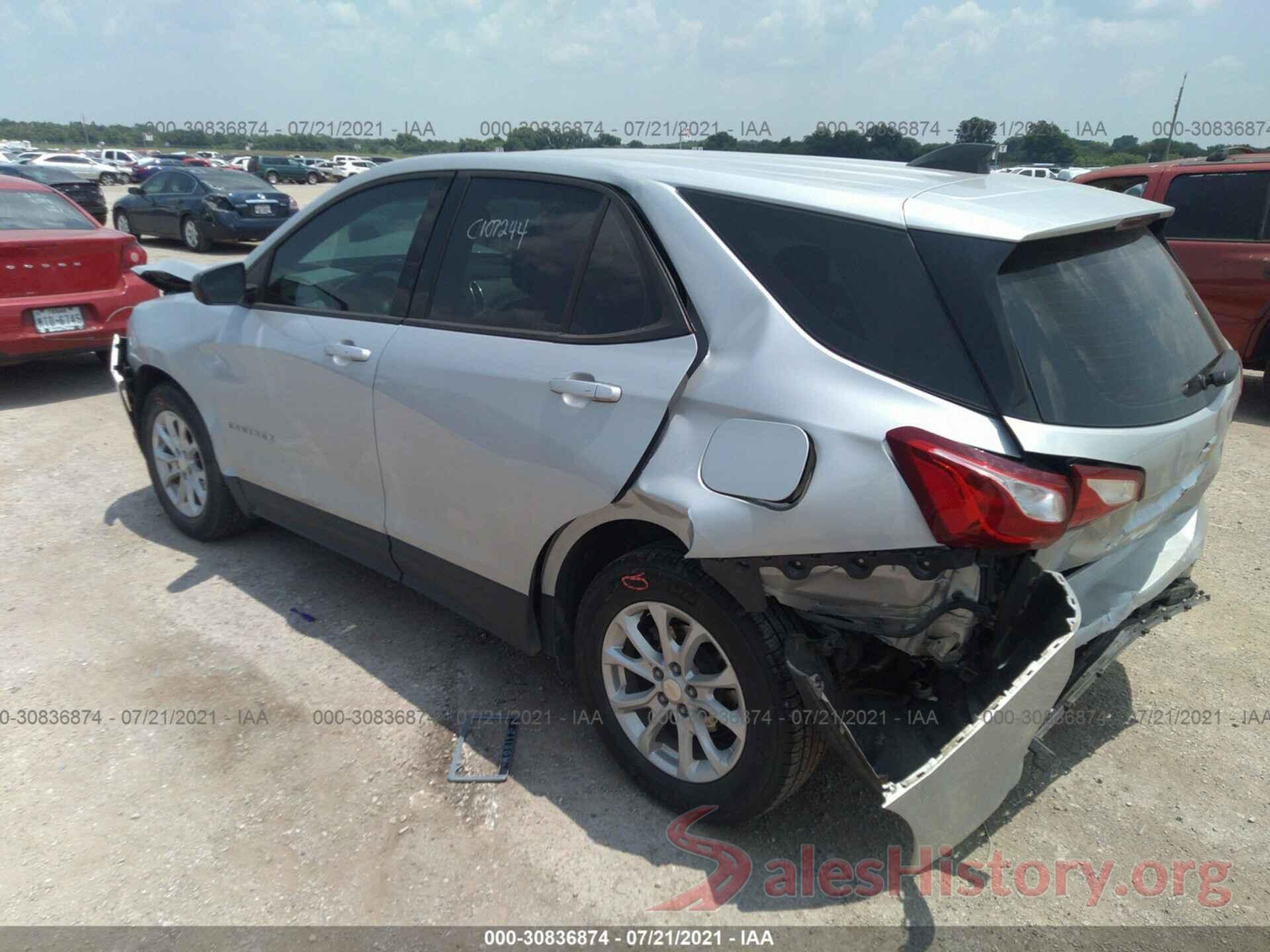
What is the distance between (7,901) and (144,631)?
4.88 feet

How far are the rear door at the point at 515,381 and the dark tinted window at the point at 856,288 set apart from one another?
0.28 meters

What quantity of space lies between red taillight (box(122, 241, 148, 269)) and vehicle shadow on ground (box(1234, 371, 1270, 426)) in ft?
27.7

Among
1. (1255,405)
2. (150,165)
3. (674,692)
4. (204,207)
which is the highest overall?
(674,692)

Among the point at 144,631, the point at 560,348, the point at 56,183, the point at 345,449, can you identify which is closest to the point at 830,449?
the point at 560,348

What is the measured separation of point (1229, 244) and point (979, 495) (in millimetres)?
6351

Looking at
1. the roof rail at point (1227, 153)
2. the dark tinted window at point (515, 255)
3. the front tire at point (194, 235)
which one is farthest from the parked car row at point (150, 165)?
the dark tinted window at point (515, 255)

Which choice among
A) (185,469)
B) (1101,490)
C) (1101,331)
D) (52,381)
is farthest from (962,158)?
(52,381)

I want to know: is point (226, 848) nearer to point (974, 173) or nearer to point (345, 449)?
point (345, 449)

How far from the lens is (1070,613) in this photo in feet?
6.87

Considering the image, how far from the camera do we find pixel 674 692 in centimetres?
261

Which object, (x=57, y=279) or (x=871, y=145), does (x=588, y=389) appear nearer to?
(x=871, y=145)

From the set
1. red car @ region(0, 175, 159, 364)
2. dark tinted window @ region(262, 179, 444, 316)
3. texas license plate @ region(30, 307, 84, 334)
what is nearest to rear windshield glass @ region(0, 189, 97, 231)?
red car @ region(0, 175, 159, 364)

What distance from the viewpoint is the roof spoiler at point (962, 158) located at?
304 centimetres

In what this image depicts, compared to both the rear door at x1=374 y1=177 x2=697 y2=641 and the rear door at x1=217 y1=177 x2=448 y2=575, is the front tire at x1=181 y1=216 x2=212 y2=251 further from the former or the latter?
the rear door at x1=374 y1=177 x2=697 y2=641
